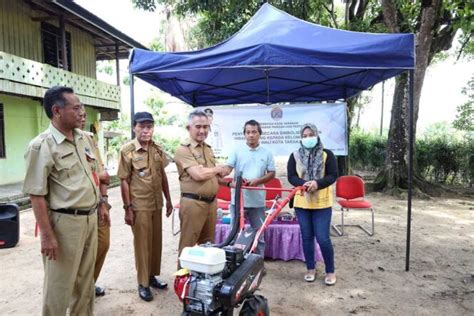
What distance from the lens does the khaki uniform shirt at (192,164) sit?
123 inches

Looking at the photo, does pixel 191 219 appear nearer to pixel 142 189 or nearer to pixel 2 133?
pixel 142 189

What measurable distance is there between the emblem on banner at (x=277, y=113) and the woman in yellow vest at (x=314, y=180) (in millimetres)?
1952

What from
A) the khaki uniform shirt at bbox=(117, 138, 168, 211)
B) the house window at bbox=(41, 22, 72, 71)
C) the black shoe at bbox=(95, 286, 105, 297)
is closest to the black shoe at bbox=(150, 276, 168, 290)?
the black shoe at bbox=(95, 286, 105, 297)

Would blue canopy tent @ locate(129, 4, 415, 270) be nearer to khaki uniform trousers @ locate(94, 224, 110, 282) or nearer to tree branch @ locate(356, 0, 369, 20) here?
khaki uniform trousers @ locate(94, 224, 110, 282)

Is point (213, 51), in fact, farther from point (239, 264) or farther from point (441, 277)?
point (441, 277)

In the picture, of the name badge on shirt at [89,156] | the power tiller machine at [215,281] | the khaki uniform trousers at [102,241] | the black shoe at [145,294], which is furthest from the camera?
the black shoe at [145,294]

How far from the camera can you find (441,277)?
12.8ft

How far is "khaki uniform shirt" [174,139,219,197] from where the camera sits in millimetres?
3135

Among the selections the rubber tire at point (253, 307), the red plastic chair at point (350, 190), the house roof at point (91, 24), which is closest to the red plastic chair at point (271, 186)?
the red plastic chair at point (350, 190)

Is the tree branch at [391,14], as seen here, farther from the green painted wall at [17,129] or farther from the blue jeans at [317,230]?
the green painted wall at [17,129]

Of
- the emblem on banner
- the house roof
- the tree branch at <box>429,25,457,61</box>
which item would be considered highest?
the house roof

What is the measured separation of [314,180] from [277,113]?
228 centimetres

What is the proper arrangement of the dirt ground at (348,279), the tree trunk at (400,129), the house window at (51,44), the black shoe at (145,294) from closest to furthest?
1. the dirt ground at (348,279)
2. the black shoe at (145,294)
3. the tree trunk at (400,129)
4. the house window at (51,44)

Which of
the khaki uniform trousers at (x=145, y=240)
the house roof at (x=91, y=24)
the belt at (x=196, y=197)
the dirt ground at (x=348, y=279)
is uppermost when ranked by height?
the house roof at (x=91, y=24)
